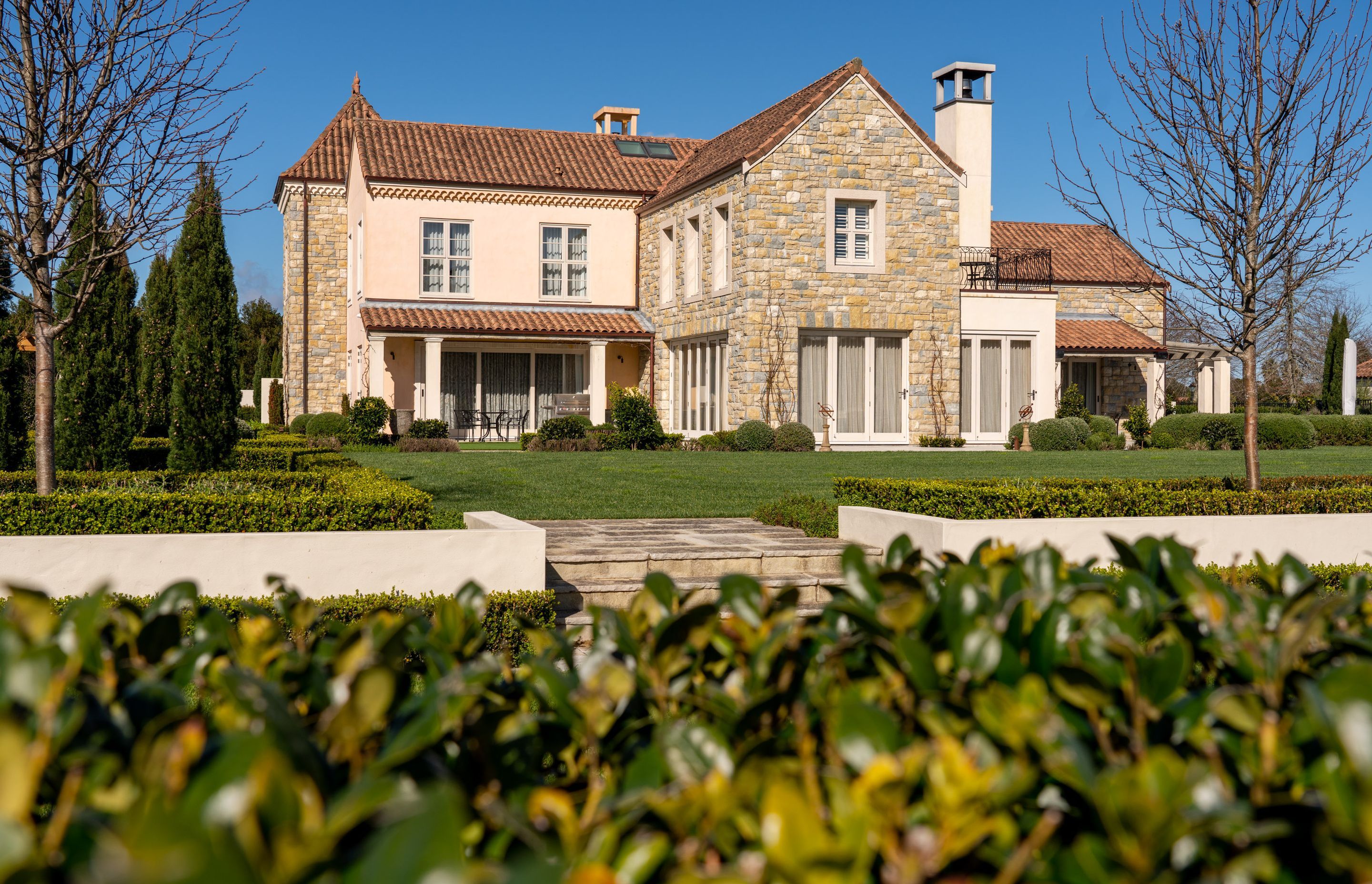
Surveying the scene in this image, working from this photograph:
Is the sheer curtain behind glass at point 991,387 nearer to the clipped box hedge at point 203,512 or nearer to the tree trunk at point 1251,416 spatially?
the tree trunk at point 1251,416

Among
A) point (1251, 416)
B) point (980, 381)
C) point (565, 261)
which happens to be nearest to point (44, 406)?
point (1251, 416)

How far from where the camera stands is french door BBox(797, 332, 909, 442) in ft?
77.8

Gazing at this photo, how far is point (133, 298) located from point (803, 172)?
44.0ft

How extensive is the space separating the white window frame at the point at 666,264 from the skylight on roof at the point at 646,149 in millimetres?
4019

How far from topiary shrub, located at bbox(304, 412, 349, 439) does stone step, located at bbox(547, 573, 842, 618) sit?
1809cm

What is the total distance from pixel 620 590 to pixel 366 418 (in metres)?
A: 17.5

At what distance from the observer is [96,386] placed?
13570 millimetres

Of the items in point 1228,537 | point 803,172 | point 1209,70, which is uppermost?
point 803,172

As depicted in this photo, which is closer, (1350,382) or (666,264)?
(666,264)

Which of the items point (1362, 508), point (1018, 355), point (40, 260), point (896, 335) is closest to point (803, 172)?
point (896, 335)

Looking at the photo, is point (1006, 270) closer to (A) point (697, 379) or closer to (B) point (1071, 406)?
(B) point (1071, 406)

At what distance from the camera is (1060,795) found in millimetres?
1552

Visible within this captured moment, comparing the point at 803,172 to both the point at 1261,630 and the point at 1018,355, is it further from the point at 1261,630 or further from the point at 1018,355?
the point at 1261,630

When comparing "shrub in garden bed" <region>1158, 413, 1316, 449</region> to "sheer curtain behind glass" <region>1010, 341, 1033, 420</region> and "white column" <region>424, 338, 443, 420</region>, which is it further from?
"white column" <region>424, 338, 443, 420</region>
